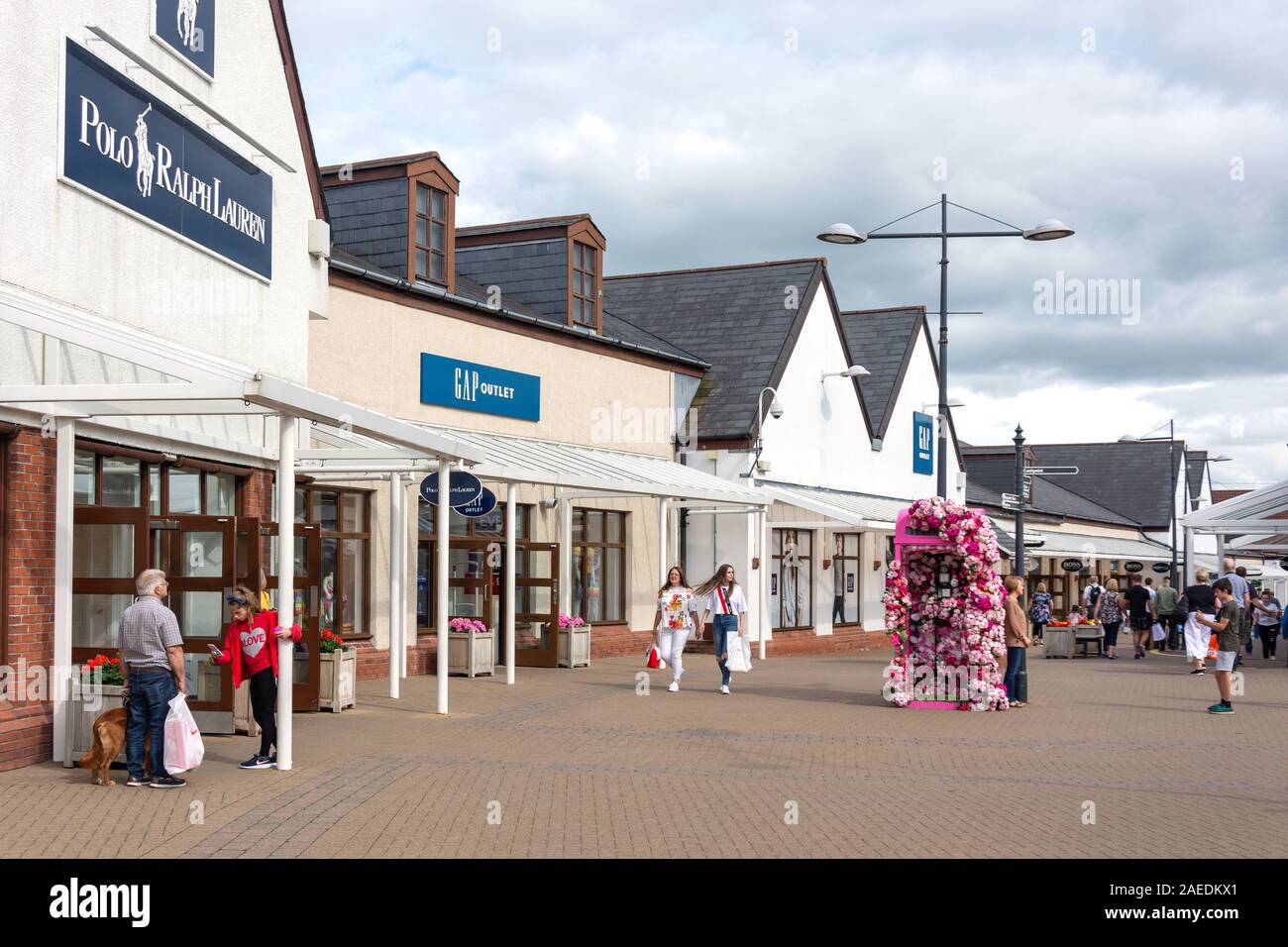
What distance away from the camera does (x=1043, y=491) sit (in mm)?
57656

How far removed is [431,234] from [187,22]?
313 inches

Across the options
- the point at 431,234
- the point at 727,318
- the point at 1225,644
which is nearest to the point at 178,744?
the point at 1225,644

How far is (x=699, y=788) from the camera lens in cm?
1061

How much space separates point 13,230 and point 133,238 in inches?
77.0

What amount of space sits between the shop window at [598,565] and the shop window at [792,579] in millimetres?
4670

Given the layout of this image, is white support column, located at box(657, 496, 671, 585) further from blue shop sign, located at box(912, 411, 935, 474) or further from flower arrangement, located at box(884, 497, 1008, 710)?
blue shop sign, located at box(912, 411, 935, 474)

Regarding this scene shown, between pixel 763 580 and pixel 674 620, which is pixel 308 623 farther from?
pixel 763 580

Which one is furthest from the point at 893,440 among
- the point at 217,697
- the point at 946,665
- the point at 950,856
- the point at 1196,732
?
the point at 950,856

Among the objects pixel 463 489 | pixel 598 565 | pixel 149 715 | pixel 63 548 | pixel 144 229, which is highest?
pixel 144 229

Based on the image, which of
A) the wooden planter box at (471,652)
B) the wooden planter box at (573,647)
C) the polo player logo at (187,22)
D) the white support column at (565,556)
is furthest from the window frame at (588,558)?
the polo player logo at (187,22)

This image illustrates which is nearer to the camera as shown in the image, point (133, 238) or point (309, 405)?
point (309, 405)

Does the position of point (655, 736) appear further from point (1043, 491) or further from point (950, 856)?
point (1043, 491)

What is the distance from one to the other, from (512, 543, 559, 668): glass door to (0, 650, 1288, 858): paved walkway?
4.33 metres

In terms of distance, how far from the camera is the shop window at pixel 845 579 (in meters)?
32.9
